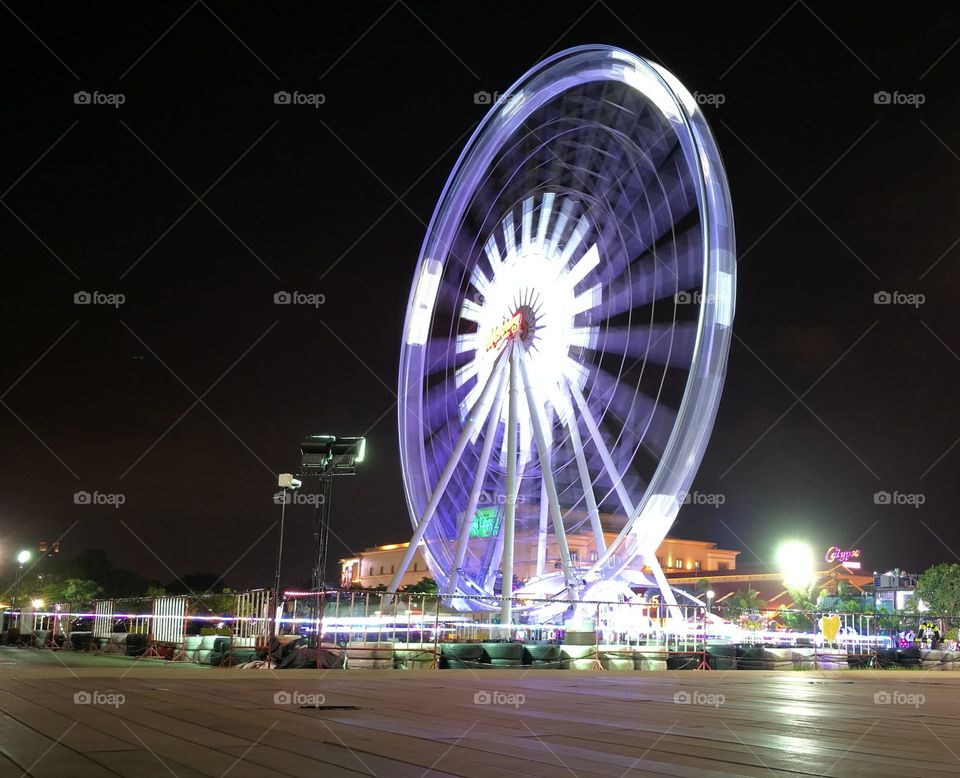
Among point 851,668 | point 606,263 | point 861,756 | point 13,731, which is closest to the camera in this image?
point 861,756

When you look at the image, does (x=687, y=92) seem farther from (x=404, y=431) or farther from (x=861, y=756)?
(x=861, y=756)

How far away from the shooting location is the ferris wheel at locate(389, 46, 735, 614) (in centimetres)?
2412

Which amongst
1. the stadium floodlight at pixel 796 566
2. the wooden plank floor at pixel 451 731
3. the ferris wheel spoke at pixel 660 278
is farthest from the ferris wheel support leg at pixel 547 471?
the stadium floodlight at pixel 796 566

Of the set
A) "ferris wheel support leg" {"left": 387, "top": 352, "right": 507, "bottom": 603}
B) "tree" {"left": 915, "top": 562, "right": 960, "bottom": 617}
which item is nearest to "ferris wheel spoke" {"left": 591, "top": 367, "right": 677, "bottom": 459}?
"ferris wheel support leg" {"left": 387, "top": 352, "right": 507, "bottom": 603}

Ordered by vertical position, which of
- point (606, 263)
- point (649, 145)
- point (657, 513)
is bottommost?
point (657, 513)

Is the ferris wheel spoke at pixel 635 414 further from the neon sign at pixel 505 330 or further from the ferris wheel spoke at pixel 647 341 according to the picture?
the neon sign at pixel 505 330

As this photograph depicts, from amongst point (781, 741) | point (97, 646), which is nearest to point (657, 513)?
point (97, 646)

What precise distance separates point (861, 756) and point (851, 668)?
20.3 meters

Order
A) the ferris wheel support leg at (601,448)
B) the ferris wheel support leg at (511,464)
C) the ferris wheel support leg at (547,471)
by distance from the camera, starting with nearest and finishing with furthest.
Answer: the ferris wheel support leg at (601,448)
the ferris wheel support leg at (547,471)
the ferris wheel support leg at (511,464)

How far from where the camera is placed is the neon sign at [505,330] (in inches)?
1161

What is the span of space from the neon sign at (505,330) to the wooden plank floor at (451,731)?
1911 centimetres

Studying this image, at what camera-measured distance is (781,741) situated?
5914mm

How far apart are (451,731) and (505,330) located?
943 inches

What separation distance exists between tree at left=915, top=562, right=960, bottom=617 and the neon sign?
61861mm
